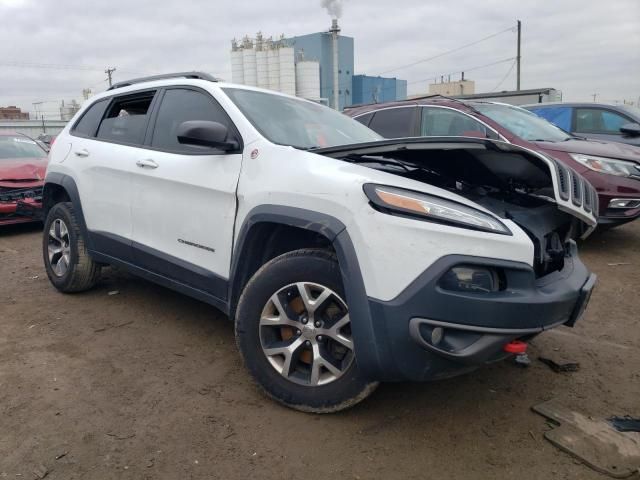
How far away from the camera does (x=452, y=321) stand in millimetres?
2119

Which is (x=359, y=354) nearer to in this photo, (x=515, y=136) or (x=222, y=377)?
(x=222, y=377)

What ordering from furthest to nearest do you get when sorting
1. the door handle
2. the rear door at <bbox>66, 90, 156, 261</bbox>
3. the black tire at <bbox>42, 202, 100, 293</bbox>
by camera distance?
the black tire at <bbox>42, 202, 100, 293</bbox>, the rear door at <bbox>66, 90, 156, 261</bbox>, the door handle

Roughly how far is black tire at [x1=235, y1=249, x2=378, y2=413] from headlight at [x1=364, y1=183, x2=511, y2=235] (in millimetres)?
391

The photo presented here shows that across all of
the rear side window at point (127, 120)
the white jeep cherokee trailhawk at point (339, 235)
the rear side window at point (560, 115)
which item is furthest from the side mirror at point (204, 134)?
the rear side window at point (560, 115)

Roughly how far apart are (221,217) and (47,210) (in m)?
2.60

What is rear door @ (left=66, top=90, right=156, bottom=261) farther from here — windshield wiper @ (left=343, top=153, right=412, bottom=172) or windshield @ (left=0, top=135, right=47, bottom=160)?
windshield @ (left=0, top=135, right=47, bottom=160)

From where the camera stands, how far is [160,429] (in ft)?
8.26

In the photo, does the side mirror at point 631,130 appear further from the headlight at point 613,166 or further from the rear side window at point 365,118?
the rear side window at point 365,118

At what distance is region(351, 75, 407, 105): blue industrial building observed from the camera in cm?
4112

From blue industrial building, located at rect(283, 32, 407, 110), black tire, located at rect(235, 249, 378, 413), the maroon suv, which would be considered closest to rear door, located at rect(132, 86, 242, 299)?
black tire, located at rect(235, 249, 378, 413)

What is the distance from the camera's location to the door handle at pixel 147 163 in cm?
343

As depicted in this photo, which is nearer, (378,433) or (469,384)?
(378,433)

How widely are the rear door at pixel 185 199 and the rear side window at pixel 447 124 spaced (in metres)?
3.34

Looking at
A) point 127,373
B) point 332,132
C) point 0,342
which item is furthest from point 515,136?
point 0,342
